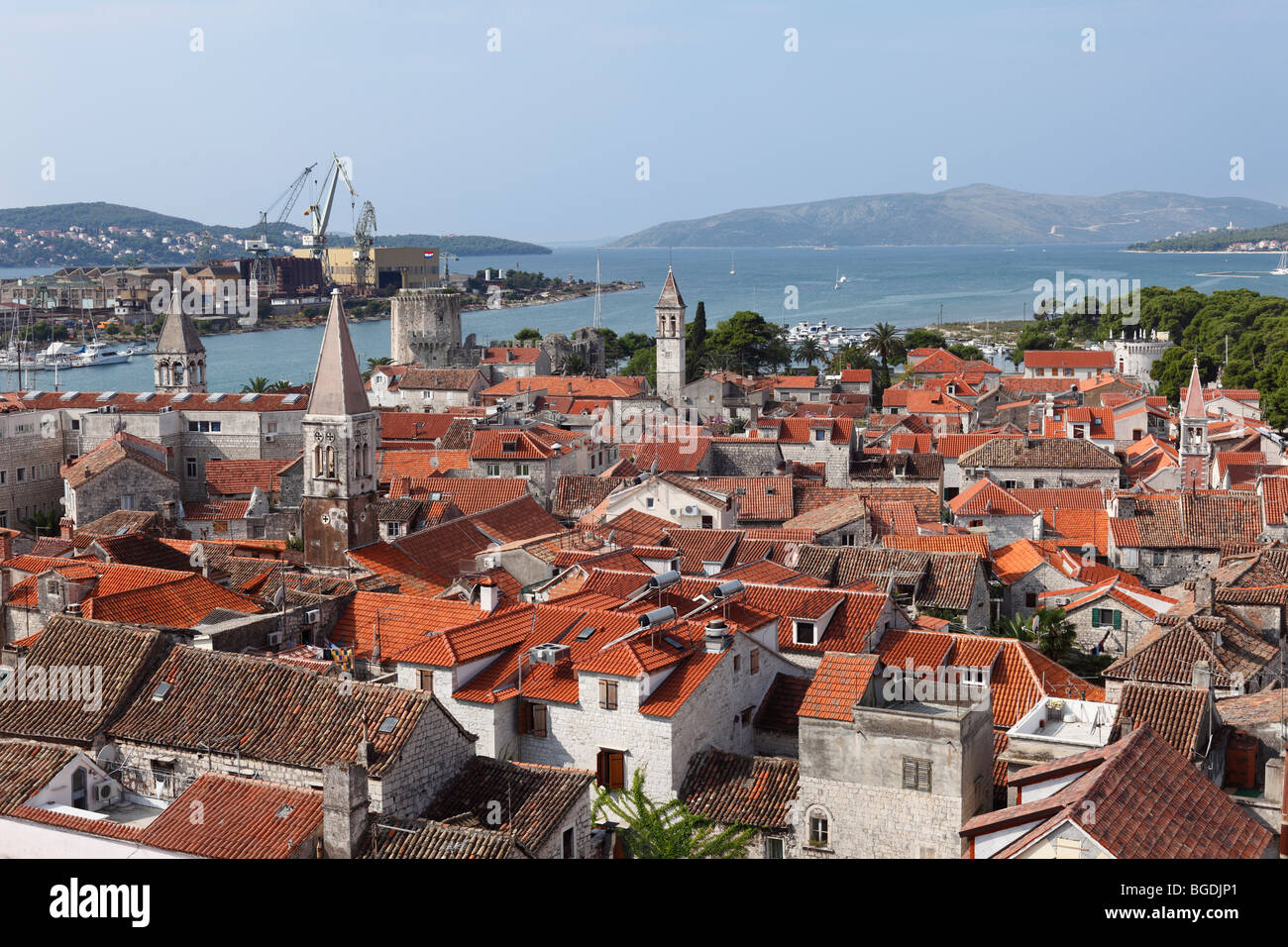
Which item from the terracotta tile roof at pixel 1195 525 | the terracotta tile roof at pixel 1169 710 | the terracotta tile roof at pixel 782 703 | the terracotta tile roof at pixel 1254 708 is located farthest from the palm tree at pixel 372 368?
the terracotta tile roof at pixel 1169 710

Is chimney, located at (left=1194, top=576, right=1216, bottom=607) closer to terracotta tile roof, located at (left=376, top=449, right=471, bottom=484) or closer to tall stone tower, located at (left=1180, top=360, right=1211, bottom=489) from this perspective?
tall stone tower, located at (left=1180, top=360, right=1211, bottom=489)

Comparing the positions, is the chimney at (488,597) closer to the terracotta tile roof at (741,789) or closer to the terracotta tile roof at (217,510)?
the terracotta tile roof at (741,789)

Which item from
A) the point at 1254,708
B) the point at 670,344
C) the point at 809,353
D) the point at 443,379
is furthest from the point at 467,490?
the point at 809,353

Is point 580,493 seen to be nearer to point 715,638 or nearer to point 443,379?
point 715,638

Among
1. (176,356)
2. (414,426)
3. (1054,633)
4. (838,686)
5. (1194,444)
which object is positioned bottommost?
(1054,633)

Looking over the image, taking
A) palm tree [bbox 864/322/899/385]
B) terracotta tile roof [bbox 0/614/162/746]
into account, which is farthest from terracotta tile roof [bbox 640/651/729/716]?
palm tree [bbox 864/322/899/385]
